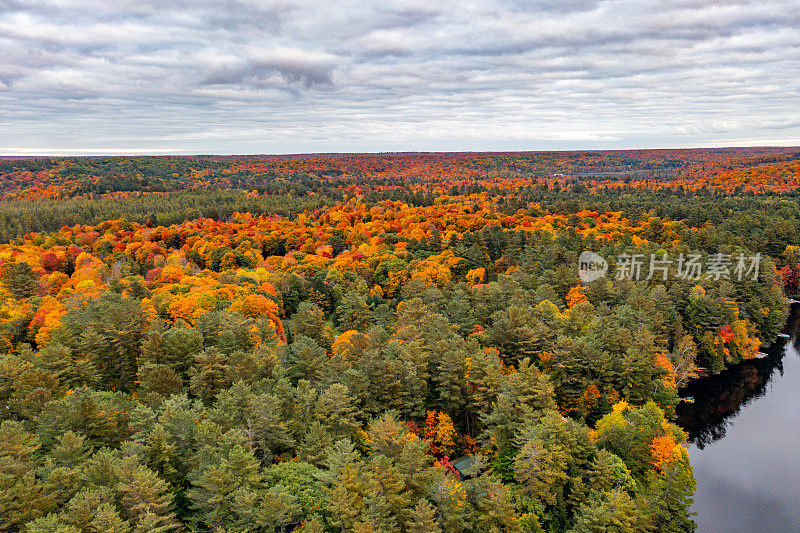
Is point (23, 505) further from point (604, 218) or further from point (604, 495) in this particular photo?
point (604, 218)

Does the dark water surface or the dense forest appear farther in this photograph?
the dark water surface

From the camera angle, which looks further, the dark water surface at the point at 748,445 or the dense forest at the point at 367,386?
the dark water surface at the point at 748,445

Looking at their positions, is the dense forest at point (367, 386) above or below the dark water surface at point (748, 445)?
above

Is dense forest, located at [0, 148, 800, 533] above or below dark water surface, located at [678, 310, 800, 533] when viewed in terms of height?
above

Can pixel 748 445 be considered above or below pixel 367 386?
below

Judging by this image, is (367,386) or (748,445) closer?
(367,386)
